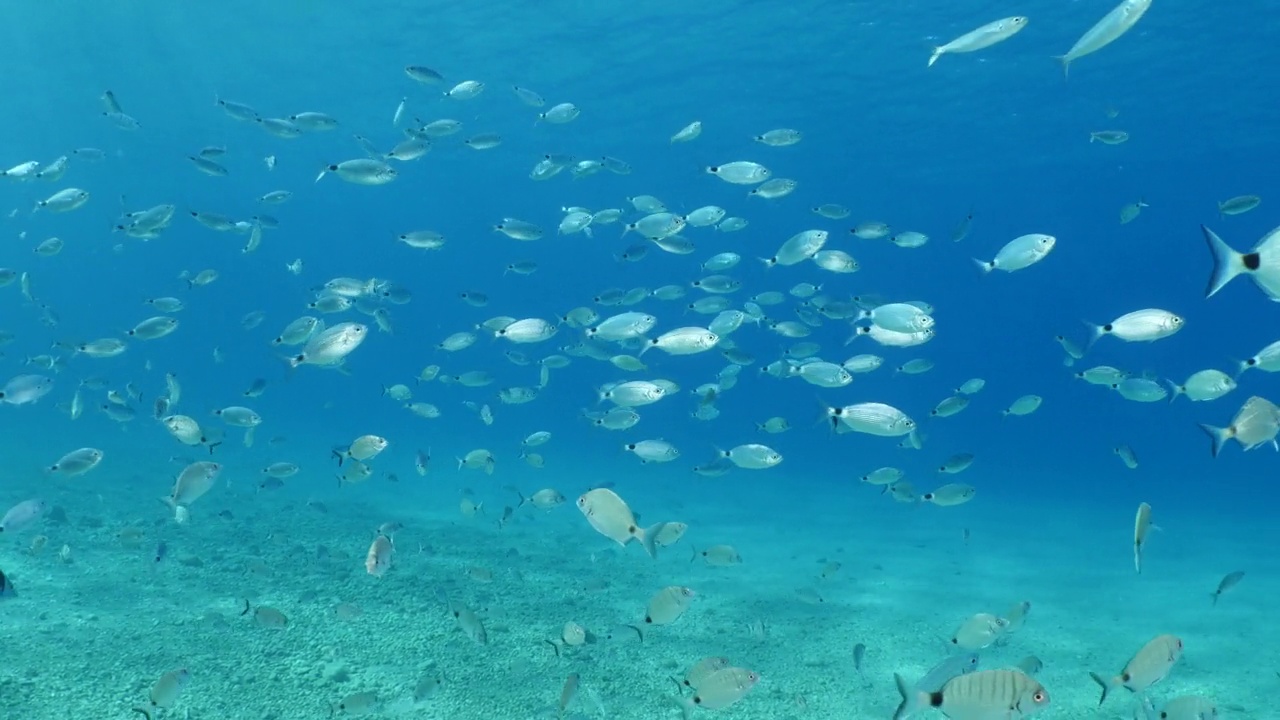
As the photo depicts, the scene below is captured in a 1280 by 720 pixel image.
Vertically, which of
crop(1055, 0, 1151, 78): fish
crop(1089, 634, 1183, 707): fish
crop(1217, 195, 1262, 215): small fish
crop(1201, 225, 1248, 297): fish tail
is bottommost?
crop(1217, 195, 1262, 215): small fish

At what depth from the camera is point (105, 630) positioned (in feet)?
Result: 25.2

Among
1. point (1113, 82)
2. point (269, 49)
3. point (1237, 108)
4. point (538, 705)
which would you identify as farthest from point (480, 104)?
point (538, 705)

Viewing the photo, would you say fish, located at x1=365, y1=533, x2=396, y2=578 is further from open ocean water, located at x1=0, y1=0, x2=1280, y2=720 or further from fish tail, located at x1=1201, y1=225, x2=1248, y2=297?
fish tail, located at x1=1201, y1=225, x2=1248, y2=297

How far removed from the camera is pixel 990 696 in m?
3.69

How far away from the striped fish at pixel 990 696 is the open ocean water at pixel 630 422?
0.02 m

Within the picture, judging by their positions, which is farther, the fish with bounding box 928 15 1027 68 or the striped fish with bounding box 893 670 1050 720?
the fish with bounding box 928 15 1027 68

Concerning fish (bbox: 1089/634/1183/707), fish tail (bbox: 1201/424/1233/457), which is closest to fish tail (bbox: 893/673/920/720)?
fish (bbox: 1089/634/1183/707)

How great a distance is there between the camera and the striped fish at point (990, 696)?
3.66 m

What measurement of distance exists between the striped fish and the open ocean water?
16mm

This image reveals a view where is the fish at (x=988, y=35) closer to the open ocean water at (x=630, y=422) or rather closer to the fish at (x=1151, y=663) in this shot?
the open ocean water at (x=630, y=422)

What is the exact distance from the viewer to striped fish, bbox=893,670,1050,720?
3.66 meters

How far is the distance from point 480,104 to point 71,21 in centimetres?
1690

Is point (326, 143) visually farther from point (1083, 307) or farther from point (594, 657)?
point (1083, 307)

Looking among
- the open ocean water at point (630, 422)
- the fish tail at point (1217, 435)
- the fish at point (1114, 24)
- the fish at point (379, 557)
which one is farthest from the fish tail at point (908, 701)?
the fish at point (379, 557)
